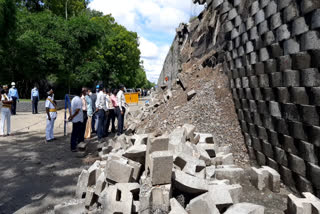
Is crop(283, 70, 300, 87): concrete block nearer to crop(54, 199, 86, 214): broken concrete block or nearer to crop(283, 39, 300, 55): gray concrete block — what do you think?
crop(283, 39, 300, 55): gray concrete block

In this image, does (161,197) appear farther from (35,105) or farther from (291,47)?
(35,105)

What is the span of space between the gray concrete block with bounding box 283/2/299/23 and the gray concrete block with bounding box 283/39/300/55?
1.07 feet

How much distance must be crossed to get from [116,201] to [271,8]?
154 inches

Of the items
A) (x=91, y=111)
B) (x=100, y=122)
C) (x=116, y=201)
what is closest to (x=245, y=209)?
(x=116, y=201)

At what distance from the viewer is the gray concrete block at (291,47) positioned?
3.61m

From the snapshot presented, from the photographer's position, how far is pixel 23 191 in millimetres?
4359

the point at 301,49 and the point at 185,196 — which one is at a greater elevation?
the point at 301,49

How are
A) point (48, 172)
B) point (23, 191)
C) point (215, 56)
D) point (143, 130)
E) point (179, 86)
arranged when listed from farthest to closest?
1. point (179, 86)
2. point (215, 56)
3. point (143, 130)
4. point (48, 172)
5. point (23, 191)

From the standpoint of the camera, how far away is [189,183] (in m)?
3.25

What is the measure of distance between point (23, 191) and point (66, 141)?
162 inches

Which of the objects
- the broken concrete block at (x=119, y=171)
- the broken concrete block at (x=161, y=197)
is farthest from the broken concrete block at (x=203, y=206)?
the broken concrete block at (x=119, y=171)

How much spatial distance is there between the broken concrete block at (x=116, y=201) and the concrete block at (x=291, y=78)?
2860 mm

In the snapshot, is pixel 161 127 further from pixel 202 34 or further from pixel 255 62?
pixel 202 34

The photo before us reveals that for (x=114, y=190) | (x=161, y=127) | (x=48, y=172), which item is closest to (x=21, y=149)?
(x=48, y=172)
